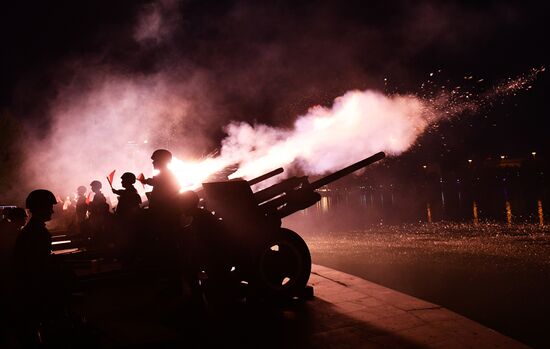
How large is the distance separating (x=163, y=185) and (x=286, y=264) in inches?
77.4

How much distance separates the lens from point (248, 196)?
18.6 feet

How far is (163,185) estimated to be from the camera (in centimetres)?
578

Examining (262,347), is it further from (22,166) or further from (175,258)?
(22,166)

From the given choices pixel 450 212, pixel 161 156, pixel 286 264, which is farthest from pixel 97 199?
pixel 450 212

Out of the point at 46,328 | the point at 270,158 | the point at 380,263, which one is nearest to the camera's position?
the point at 46,328

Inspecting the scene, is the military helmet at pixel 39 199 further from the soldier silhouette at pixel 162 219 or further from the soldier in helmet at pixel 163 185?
the soldier in helmet at pixel 163 185

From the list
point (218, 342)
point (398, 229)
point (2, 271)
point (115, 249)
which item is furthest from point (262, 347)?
point (398, 229)

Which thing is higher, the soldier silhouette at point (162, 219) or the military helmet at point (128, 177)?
the military helmet at point (128, 177)

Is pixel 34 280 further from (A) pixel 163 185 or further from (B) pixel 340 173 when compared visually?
(B) pixel 340 173

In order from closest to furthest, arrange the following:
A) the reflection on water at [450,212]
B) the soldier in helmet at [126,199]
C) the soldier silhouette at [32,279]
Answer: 1. the soldier silhouette at [32,279]
2. the soldier in helmet at [126,199]
3. the reflection on water at [450,212]

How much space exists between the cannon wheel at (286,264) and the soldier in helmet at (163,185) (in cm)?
144

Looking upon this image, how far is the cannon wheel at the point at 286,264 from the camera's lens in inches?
217

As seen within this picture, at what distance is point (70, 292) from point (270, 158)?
9727 millimetres

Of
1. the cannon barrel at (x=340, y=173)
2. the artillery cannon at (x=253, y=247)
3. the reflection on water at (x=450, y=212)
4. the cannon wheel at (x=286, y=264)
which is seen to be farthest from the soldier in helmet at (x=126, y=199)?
the reflection on water at (x=450, y=212)
